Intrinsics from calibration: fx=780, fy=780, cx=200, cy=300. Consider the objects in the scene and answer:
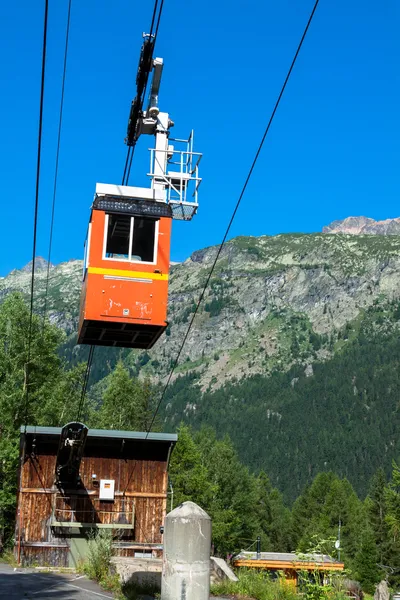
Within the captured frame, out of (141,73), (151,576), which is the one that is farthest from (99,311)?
(151,576)

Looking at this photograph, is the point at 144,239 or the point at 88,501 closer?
the point at 144,239

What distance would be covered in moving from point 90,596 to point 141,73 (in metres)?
13.1

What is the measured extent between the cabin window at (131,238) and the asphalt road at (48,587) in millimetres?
8603

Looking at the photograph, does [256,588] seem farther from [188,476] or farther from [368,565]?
[368,565]

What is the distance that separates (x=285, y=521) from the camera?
108 meters

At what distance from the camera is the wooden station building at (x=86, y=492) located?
3378 cm

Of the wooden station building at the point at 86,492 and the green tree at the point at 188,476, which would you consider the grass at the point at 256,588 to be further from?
the green tree at the point at 188,476

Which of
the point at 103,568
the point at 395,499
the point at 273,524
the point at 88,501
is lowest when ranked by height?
the point at 103,568

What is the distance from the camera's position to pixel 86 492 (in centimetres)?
3475

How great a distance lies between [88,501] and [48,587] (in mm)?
12799

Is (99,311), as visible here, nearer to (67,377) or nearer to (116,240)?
(116,240)

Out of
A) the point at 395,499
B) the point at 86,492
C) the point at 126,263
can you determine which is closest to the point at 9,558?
the point at 86,492

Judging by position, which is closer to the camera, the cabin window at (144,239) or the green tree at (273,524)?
the cabin window at (144,239)

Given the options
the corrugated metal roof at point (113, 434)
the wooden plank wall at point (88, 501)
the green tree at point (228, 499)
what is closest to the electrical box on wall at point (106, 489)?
the wooden plank wall at point (88, 501)
